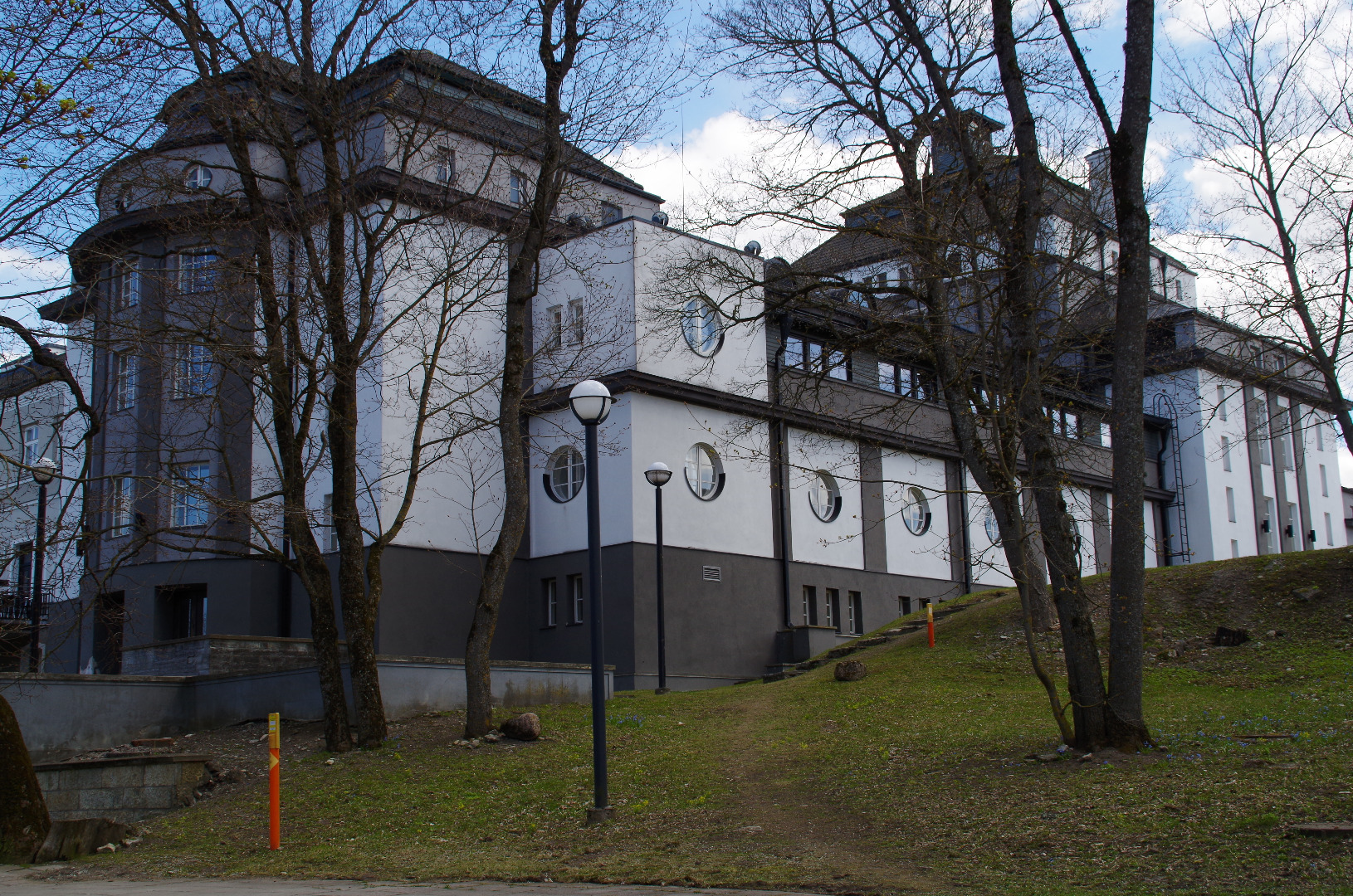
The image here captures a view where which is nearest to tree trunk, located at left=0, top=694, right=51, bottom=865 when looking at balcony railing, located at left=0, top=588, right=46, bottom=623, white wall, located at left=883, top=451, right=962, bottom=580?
balcony railing, located at left=0, top=588, right=46, bottom=623

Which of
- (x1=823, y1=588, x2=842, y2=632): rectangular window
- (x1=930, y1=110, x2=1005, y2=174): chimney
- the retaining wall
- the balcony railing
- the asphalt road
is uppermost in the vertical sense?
(x1=930, y1=110, x2=1005, y2=174): chimney

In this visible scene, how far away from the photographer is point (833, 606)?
29453 millimetres

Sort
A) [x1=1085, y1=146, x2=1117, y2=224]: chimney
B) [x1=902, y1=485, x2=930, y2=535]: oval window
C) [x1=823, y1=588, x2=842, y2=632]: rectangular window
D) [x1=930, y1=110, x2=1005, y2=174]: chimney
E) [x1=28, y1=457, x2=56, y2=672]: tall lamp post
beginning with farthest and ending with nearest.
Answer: [x1=902, y1=485, x2=930, y2=535]: oval window < [x1=823, y1=588, x2=842, y2=632]: rectangular window < [x1=1085, y1=146, x2=1117, y2=224]: chimney < [x1=930, y1=110, x2=1005, y2=174]: chimney < [x1=28, y1=457, x2=56, y2=672]: tall lamp post

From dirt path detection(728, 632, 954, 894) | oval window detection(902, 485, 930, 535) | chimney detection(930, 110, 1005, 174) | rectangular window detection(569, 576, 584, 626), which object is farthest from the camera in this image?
A: oval window detection(902, 485, 930, 535)

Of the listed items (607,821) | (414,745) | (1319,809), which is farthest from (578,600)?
(1319,809)

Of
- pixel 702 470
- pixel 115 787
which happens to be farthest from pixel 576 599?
pixel 115 787

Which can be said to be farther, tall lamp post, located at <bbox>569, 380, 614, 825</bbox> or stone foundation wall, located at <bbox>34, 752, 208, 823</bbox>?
stone foundation wall, located at <bbox>34, 752, 208, 823</bbox>

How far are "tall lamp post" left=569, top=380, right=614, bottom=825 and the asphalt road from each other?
2.68m

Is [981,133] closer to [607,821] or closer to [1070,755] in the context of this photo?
[1070,755]

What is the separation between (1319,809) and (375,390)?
1991 centimetres

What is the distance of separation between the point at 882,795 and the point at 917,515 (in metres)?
21.7

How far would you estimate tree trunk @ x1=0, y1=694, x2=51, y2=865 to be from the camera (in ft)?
35.9

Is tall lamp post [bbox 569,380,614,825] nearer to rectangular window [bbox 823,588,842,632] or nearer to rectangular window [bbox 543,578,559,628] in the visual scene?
rectangular window [bbox 543,578,559,628]

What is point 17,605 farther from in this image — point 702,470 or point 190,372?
point 702,470
